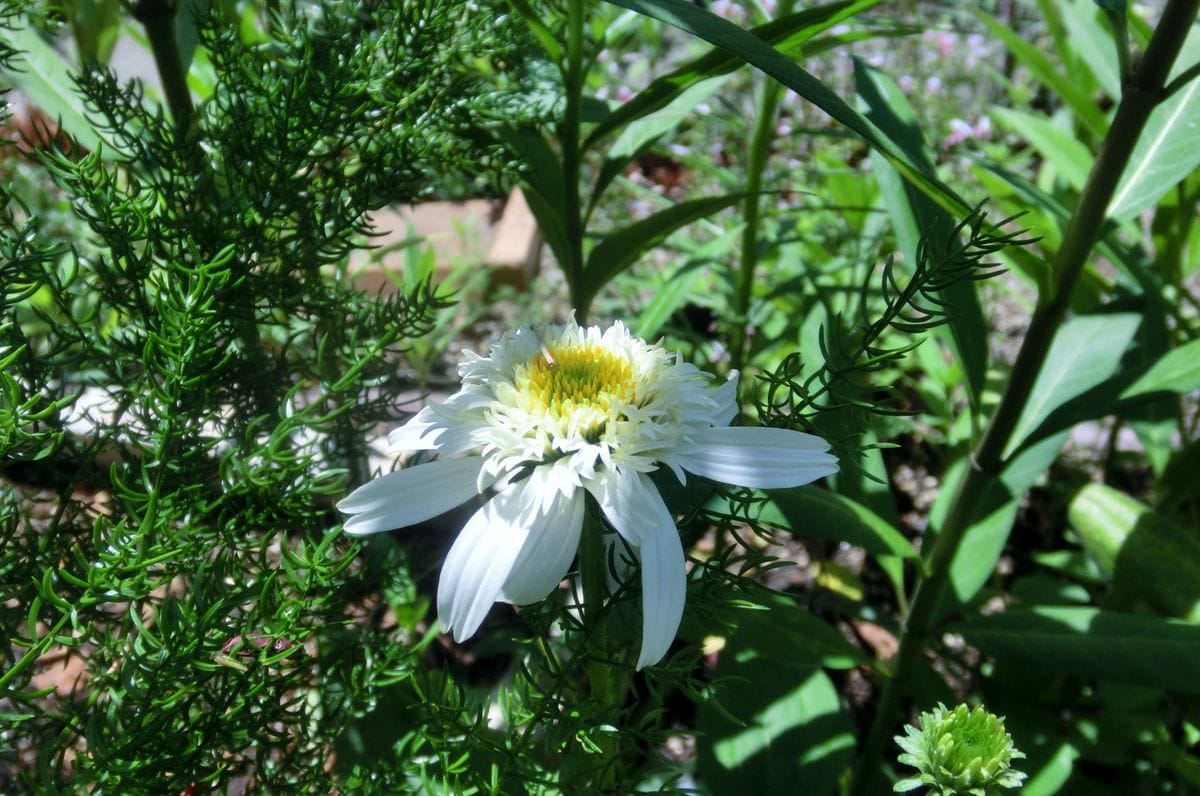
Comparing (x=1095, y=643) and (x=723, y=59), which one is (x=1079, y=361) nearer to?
(x=1095, y=643)

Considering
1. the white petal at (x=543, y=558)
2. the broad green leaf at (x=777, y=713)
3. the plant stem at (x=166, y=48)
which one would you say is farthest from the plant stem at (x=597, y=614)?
the plant stem at (x=166, y=48)

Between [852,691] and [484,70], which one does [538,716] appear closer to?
[484,70]

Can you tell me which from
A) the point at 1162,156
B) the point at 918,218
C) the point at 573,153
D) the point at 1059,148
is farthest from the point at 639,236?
the point at 1059,148

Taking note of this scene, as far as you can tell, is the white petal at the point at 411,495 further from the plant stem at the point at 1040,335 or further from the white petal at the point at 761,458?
the plant stem at the point at 1040,335

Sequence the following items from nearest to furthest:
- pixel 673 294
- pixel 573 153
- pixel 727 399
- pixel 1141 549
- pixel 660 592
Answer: pixel 660 592 → pixel 727 399 → pixel 573 153 → pixel 1141 549 → pixel 673 294

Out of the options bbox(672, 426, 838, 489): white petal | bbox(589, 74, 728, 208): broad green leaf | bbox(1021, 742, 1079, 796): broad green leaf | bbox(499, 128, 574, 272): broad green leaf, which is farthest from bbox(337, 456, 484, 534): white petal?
bbox(1021, 742, 1079, 796): broad green leaf

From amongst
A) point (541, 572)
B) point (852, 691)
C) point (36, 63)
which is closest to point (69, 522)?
point (541, 572)

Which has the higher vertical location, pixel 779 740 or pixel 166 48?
pixel 166 48
